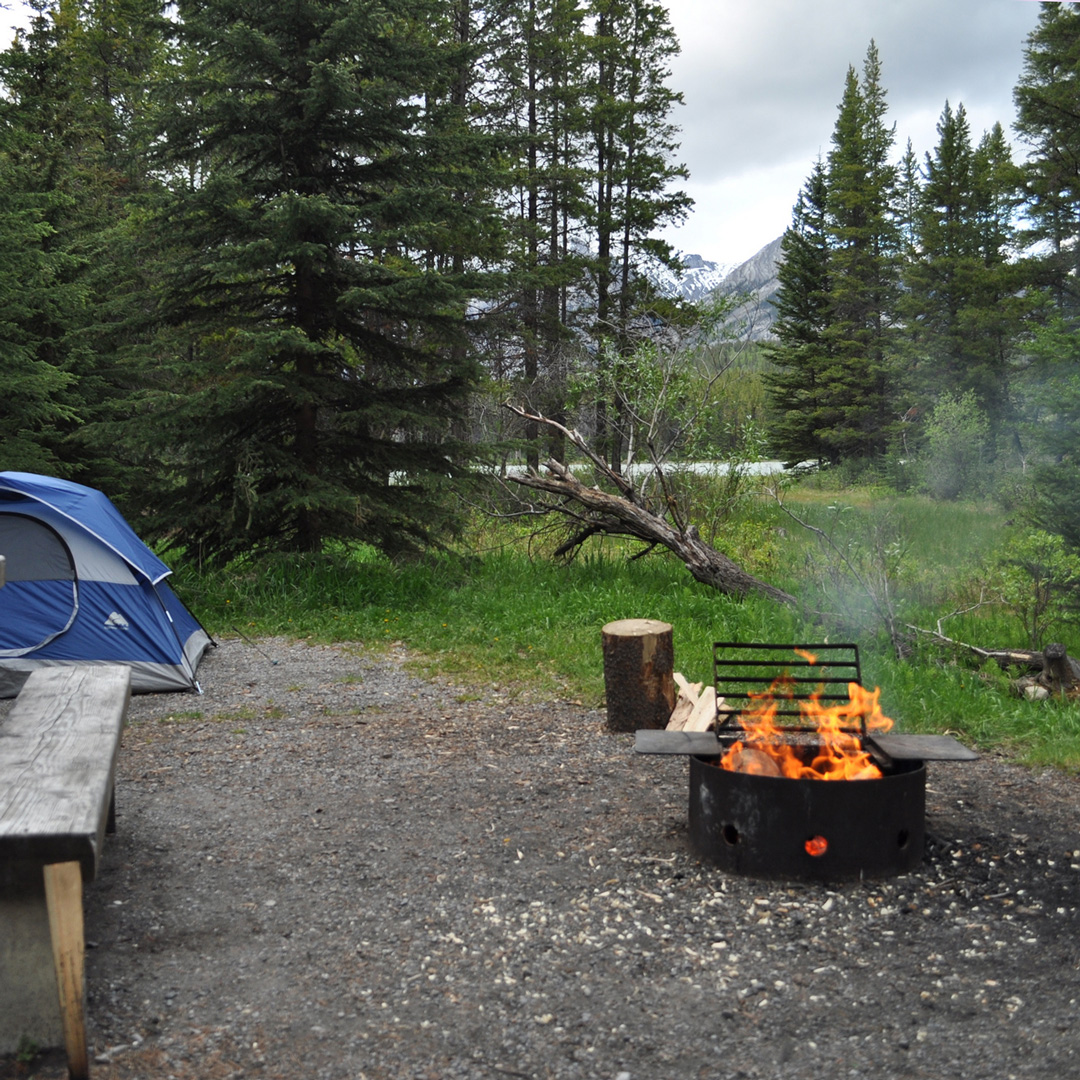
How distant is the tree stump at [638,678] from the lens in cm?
556

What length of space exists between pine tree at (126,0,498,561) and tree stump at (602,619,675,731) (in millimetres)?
4270

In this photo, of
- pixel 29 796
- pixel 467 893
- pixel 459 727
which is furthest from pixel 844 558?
pixel 29 796

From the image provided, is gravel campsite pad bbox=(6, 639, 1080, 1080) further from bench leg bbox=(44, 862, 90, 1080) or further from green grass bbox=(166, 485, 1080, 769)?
green grass bbox=(166, 485, 1080, 769)

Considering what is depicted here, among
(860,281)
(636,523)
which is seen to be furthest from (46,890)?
(860,281)

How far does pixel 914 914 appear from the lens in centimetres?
325

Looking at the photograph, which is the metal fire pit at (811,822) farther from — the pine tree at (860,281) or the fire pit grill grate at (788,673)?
the pine tree at (860,281)

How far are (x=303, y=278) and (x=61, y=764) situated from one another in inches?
301

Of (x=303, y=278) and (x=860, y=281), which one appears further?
(x=860, y=281)

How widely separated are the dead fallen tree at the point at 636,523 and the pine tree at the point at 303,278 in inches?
48.4

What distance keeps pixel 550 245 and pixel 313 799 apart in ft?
65.1

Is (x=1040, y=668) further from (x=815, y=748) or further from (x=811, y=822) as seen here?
(x=811, y=822)

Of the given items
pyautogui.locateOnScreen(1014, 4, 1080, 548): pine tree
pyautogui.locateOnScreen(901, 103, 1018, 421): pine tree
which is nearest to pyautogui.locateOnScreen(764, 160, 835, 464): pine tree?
pyautogui.locateOnScreen(901, 103, 1018, 421): pine tree

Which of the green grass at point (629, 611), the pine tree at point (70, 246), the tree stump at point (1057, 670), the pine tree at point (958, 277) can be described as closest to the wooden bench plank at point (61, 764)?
the green grass at point (629, 611)

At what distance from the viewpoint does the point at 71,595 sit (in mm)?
6449
